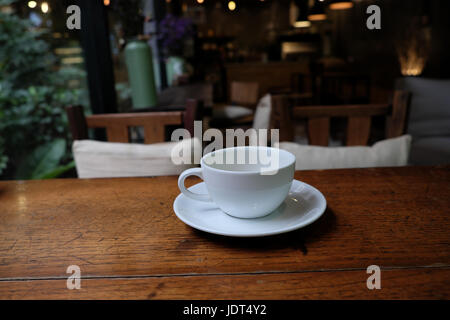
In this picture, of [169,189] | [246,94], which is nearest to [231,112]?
[246,94]

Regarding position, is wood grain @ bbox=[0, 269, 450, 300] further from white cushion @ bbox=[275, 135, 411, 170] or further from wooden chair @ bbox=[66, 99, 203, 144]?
wooden chair @ bbox=[66, 99, 203, 144]

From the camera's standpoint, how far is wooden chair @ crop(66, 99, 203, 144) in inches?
50.7

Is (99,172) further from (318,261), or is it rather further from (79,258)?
(318,261)

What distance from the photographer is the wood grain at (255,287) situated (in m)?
0.43

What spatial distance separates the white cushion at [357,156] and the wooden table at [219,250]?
24cm

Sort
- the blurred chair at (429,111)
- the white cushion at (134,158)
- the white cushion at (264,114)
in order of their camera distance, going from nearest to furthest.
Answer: the white cushion at (134,158) → the white cushion at (264,114) → the blurred chair at (429,111)

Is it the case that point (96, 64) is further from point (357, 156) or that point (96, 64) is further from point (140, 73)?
point (357, 156)

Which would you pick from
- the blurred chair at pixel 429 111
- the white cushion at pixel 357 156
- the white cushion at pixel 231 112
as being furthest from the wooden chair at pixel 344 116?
the white cushion at pixel 231 112

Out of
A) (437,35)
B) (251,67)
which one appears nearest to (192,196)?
(437,35)

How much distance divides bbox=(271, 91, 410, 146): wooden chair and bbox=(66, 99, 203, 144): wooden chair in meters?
0.32

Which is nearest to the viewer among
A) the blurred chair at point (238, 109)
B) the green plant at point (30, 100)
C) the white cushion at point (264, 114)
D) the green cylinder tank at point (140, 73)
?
the white cushion at point (264, 114)

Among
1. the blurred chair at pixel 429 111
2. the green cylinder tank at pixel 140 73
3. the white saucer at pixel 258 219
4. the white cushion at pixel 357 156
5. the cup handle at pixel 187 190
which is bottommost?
the blurred chair at pixel 429 111

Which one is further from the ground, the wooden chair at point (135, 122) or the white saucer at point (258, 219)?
the wooden chair at point (135, 122)

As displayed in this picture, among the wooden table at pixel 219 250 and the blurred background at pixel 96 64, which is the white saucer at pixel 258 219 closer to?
the wooden table at pixel 219 250
